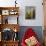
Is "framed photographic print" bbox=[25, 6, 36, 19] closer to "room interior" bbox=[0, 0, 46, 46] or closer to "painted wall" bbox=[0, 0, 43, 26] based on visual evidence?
"room interior" bbox=[0, 0, 46, 46]

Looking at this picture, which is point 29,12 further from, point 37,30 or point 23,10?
point 37,30

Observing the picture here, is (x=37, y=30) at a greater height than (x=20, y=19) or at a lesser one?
lesser

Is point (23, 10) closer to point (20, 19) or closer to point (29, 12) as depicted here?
point (29, 12)

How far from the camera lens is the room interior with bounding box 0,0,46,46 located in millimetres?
5344

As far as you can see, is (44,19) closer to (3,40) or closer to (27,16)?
(27,16)

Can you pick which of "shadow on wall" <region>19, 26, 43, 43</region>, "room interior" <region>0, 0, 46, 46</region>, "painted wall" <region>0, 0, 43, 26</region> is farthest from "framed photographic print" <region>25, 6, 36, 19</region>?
"shadow on wall" <region>19, 26, 43, 43</region>

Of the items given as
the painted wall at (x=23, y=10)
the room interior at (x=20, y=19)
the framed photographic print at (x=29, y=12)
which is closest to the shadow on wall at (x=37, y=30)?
the room interior at (x=20, y=19)

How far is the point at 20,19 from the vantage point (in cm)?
546

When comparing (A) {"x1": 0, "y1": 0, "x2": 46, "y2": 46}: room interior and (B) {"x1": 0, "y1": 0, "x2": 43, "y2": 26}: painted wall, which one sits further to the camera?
(B) {"x1": 0, "y1": 0, "x2": 43, "y2": 26}: painted wall

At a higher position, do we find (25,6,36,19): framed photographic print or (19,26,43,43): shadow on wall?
(25,6,36,19): framed photographic print

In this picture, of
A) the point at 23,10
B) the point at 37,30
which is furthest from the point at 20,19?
the point at 37,30

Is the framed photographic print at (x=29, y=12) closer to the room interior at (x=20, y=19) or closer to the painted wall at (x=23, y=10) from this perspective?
the room interior at (x=20, y=19)

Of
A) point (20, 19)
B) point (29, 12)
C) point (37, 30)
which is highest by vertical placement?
point (29, 12)

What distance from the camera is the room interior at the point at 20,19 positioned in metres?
5.34
